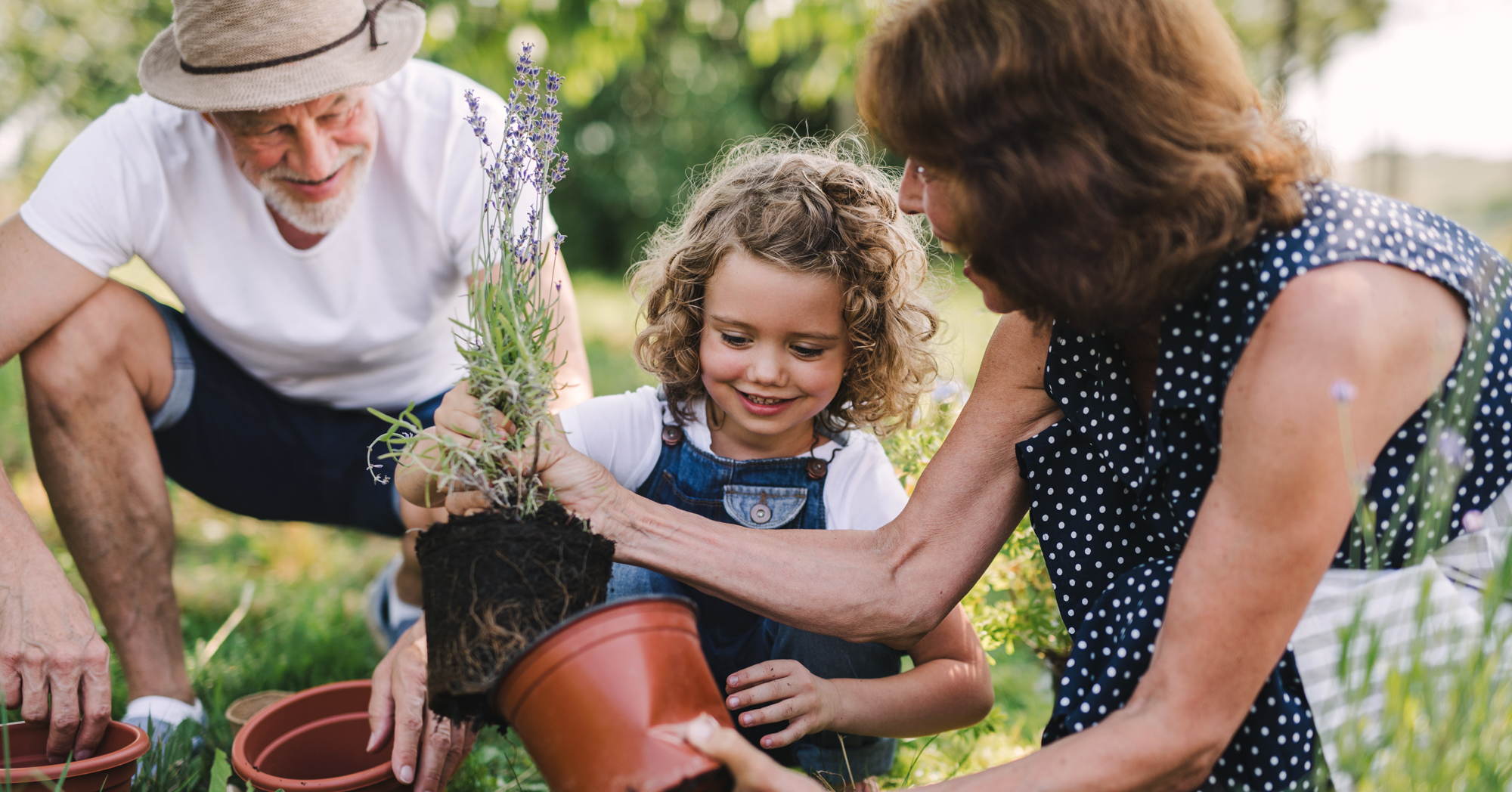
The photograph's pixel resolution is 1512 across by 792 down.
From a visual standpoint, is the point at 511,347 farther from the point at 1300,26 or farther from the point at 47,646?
the point at 1300,26

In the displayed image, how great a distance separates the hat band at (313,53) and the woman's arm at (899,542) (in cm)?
135

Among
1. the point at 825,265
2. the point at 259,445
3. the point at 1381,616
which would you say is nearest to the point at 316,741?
the point at 259,445

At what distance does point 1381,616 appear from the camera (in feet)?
4.75

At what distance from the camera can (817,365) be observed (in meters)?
2.10

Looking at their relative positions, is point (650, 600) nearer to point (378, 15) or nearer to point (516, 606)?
point (516, 606)

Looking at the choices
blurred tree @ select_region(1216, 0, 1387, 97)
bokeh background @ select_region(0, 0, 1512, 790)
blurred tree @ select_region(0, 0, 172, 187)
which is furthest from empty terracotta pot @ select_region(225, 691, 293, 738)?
blurred tree @ select_region(1216, 0, 1387, 97)

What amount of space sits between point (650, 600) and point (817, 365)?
2.79 feet

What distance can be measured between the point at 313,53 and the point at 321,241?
570 mm

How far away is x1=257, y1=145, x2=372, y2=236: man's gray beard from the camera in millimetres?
2541

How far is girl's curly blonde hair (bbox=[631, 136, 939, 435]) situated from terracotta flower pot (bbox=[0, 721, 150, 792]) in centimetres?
127

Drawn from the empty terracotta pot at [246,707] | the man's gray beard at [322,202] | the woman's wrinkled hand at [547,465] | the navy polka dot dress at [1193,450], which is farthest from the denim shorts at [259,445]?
the navy polka dot dress at [1193,450]

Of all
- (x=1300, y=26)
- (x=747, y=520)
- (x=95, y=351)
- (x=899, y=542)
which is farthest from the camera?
(x=1300, y=26)

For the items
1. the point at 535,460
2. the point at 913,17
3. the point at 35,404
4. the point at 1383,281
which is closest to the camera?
the point at 1383,281

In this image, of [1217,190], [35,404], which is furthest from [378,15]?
[1217,190]
